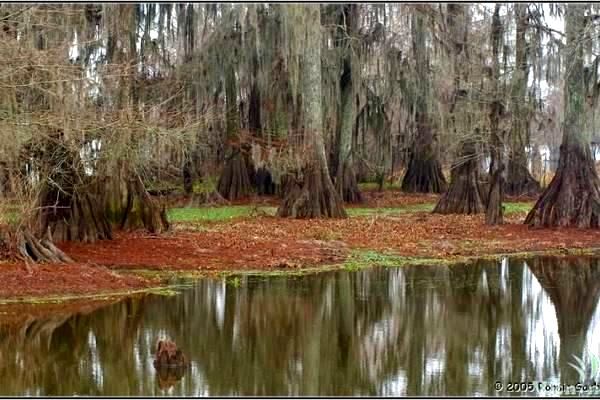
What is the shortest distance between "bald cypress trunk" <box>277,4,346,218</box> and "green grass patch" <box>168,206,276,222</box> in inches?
60.5

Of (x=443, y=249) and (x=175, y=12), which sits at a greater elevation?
(x=175, y=12)

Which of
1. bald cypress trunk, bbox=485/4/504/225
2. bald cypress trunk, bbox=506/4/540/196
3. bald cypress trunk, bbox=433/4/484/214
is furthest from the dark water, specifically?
bald cypress trunk, bbox=433/4/484/214

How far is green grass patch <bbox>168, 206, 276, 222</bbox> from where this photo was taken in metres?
22.3

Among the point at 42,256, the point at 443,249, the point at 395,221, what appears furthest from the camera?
the point at 395,221

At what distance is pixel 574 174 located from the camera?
19.5 m

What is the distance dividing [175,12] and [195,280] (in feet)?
45.0

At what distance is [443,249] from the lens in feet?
55.1

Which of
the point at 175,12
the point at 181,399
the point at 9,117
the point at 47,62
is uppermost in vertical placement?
the point at 175,12

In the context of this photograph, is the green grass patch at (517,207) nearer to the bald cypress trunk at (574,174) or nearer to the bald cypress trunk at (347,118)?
the bald cypress trunk at (347,118)

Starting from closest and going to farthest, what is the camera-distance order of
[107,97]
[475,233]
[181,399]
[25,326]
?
[181,399]
[25,326]
[107,97]
[475,233]

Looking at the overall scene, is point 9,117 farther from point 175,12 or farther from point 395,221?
point 175,12

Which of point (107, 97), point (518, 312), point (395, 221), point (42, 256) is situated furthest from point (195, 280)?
point (395, 221)

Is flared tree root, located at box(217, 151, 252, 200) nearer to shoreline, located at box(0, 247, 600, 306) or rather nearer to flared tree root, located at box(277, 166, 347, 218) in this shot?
flared tree root, located at box(277, 166, 347, 218)

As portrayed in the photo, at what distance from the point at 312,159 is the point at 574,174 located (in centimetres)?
689
